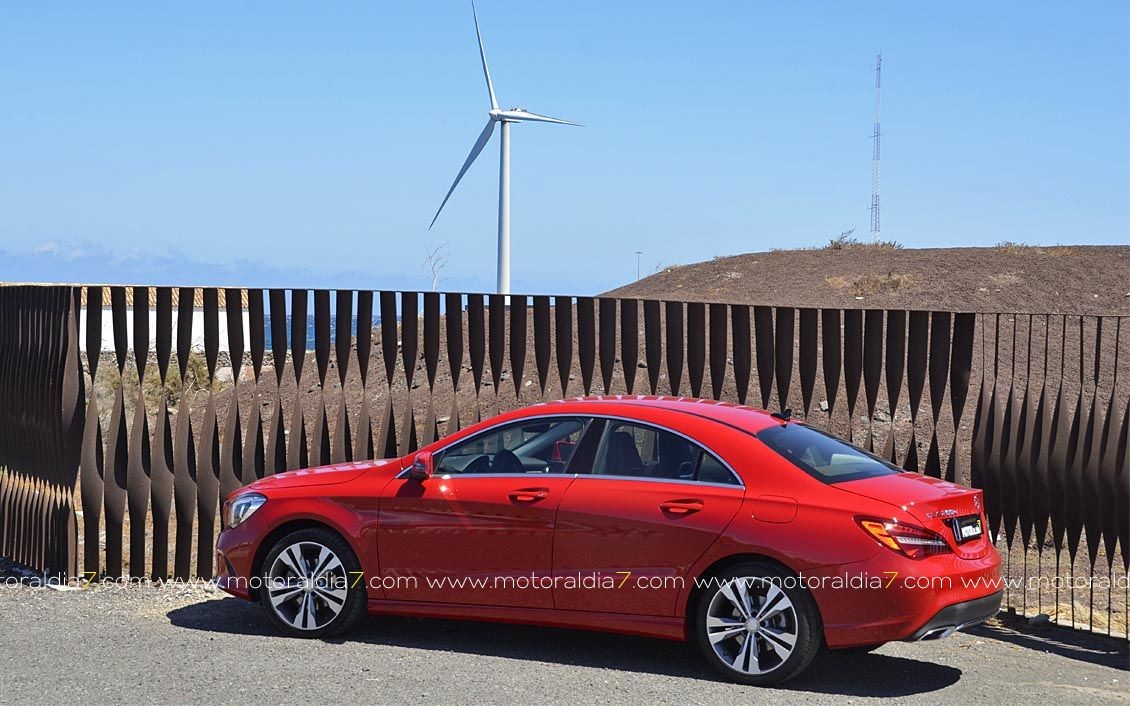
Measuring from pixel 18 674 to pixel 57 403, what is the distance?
3701 mm

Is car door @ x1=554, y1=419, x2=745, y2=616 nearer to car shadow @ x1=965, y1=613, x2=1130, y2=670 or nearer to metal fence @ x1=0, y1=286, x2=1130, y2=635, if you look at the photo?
metal fence @ x1=0, y1=286, x2=1130, y2=635

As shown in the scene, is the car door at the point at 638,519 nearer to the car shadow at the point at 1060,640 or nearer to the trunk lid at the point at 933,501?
the trunk lid at the point at 933,501

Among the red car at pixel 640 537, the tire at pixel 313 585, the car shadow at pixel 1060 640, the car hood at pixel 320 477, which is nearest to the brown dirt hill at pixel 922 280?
the car shadow at pixel 1060 640

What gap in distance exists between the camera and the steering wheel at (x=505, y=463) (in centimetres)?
770

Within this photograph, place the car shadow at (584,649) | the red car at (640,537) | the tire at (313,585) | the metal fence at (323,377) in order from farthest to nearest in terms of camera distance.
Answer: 1. the metal fence at (323,377)
2. the tire at (313,585)
3. the car shadow at (584,649)
4. the red car at (640,537)

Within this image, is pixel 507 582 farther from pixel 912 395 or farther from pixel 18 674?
pixel 912 395

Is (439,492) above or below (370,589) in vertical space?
above

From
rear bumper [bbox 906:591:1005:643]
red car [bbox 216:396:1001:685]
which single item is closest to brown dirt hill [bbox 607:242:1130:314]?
rear bumper [bbox 906:591:1005:643]

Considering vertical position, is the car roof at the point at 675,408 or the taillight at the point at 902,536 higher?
the car roof at the point at 675,408

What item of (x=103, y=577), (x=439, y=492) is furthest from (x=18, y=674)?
(x=103, y=577)

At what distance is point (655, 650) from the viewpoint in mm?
7848

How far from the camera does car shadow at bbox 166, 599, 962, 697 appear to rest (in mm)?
7172

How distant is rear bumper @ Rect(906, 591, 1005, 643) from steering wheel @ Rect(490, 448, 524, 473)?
97.0 inches

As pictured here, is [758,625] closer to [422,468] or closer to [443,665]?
[443,665]
